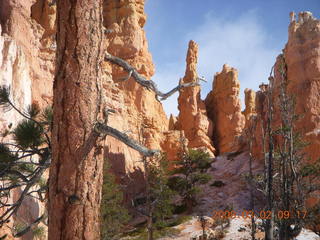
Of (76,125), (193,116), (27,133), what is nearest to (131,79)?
(193,116)

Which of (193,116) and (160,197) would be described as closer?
(160,197)

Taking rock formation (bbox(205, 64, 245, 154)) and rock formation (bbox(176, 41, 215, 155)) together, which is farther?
rock formation (bbox(205, 64, 245, 154))

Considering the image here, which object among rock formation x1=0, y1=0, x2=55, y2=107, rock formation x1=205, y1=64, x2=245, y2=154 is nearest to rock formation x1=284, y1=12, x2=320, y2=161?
rock formation x1=205, y1=64, x2=245, y2=154

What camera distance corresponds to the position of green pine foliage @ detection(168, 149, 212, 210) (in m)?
24.3

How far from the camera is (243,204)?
73.5ft

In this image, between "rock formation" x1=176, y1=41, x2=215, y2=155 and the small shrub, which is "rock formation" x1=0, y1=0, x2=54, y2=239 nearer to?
the small shrub

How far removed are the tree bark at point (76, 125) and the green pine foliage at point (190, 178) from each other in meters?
21.3

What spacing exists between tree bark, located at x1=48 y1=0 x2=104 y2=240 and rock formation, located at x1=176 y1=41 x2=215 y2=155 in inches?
1543

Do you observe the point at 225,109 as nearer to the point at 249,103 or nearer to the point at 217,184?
the point at 249,103

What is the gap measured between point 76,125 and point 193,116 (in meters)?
41.6

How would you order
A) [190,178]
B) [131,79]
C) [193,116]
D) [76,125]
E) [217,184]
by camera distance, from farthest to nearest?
1. [193,116]
2. [131,79]
3. [217,184]
4. [190,178]
5. [76,125]

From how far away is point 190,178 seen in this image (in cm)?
2512

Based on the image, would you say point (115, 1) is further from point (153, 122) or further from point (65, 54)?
point (65, 54)

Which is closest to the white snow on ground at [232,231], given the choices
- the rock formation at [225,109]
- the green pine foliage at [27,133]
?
the green pine foliage at [27,133]
